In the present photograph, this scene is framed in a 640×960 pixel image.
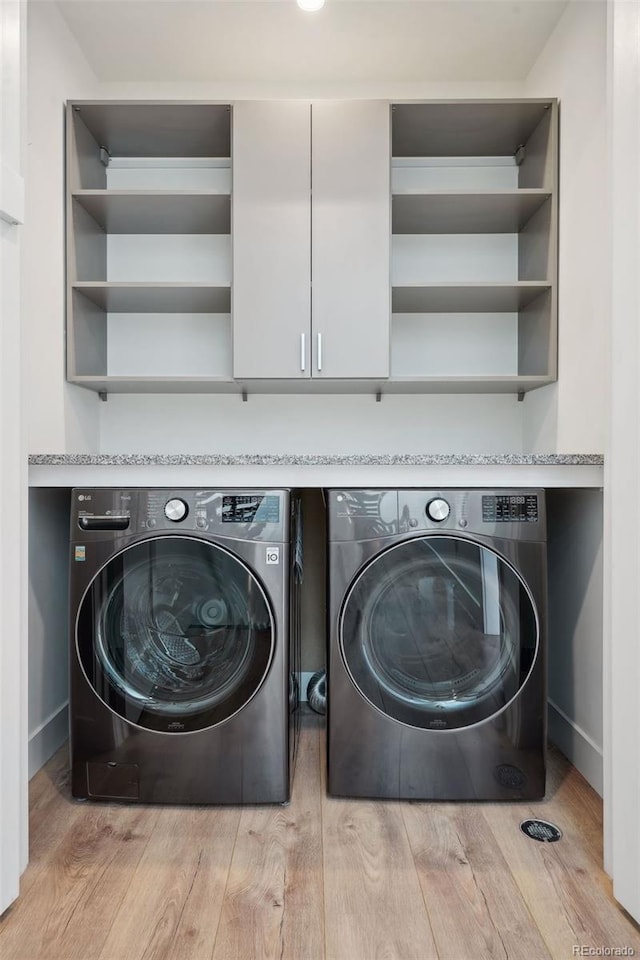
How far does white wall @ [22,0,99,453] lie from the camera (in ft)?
6.14

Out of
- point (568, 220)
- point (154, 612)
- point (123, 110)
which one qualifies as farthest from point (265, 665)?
point (123, 110)

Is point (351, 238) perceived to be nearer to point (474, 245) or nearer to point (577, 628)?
point (474, 245)

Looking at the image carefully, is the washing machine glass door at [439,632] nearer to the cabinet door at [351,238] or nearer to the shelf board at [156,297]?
the cabinet door at [351,238]

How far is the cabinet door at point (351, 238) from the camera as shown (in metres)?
2.07

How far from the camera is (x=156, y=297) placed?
224cm

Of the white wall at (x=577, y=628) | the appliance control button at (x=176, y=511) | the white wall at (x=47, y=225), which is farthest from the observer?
the white wall at (x=47, y=225)

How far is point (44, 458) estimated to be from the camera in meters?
1.62

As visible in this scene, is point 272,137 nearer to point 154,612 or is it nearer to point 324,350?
point 324,350

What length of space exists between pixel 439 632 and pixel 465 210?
4.99 feet

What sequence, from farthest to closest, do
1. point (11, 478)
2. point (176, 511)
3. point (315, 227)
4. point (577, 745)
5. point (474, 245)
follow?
point (474, 245)
point (315, 227)
point (577, 745)
point (176, 511)
point (11, 478)

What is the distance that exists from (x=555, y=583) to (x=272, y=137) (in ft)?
5.96

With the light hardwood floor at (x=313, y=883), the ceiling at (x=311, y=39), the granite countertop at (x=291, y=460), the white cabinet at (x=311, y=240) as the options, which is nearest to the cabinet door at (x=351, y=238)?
the white cabinet at (x=311, y=240)

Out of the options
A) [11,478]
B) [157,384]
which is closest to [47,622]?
[11,478]

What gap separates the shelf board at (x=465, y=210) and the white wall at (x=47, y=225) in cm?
116
